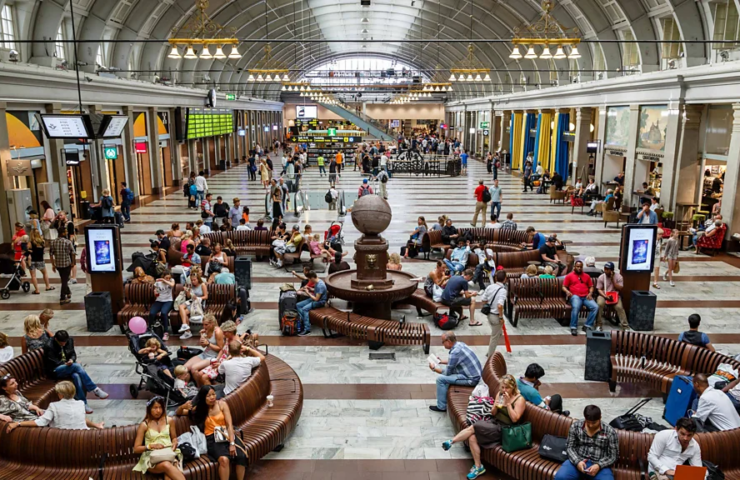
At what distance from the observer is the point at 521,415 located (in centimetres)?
636

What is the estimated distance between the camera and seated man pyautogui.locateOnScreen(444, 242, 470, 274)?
13.4m

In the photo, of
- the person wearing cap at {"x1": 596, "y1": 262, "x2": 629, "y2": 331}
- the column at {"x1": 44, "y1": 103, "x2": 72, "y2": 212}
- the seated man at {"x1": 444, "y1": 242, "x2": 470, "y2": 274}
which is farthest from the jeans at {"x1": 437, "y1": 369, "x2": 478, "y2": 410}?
the column at {"x1": 44, "y1": 103, "x2": 72, "y2": 212}

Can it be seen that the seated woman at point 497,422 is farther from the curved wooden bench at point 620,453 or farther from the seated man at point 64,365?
the seated man at point 64,365

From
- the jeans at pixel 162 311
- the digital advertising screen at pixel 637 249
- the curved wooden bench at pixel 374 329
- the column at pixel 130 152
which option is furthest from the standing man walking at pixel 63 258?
the column at pixel 130 152

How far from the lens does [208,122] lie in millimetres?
39000

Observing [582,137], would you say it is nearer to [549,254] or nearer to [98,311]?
[549,254]

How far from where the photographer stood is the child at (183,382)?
7.38 metres

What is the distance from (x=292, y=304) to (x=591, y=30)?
72.4 ft

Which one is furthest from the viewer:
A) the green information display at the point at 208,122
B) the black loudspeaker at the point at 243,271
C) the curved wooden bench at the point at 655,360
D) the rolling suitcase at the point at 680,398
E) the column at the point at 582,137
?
the green information display at the point at 208,122

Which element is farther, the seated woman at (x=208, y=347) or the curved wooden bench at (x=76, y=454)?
the seated woman at (x=208, y=347)

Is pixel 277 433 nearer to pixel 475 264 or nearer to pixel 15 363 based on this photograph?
pixel 15 363

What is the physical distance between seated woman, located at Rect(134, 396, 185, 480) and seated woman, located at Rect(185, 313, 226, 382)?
5.75ft

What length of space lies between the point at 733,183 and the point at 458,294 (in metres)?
10.8

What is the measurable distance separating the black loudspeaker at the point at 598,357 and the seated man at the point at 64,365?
273 inches
